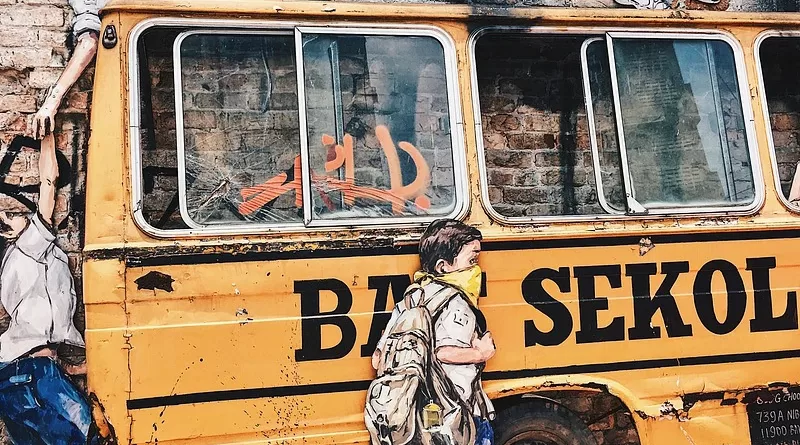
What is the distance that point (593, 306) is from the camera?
3.28m

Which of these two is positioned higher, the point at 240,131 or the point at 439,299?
the point at 240,131

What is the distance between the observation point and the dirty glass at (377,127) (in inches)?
123

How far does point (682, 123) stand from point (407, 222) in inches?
60.0

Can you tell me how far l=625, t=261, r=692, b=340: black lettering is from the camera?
3.31 metres

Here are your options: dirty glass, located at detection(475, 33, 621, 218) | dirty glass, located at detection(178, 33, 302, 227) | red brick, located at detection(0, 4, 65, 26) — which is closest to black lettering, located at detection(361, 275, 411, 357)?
dirty glass, located at detection(178, 33, 302, 227)

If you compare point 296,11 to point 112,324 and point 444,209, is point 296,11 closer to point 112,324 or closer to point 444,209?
point 444,209

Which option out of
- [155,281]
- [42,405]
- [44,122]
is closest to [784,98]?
[155,281]

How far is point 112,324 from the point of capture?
2.86 m

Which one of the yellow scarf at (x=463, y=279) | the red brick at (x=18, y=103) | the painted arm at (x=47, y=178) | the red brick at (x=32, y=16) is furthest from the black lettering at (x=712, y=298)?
the red brick at (x=32, y=16)

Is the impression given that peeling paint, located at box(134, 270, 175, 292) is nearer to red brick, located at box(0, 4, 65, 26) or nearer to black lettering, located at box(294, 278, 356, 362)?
black lettering, located at box(294, 278, 356, 362)

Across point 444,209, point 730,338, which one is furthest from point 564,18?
point 730,338

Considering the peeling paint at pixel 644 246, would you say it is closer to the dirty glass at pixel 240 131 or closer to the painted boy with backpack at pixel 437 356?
the painted boy with backpack at pixel 437 356

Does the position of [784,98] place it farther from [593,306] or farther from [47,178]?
[47,178]

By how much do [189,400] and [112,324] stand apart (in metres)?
0.44
